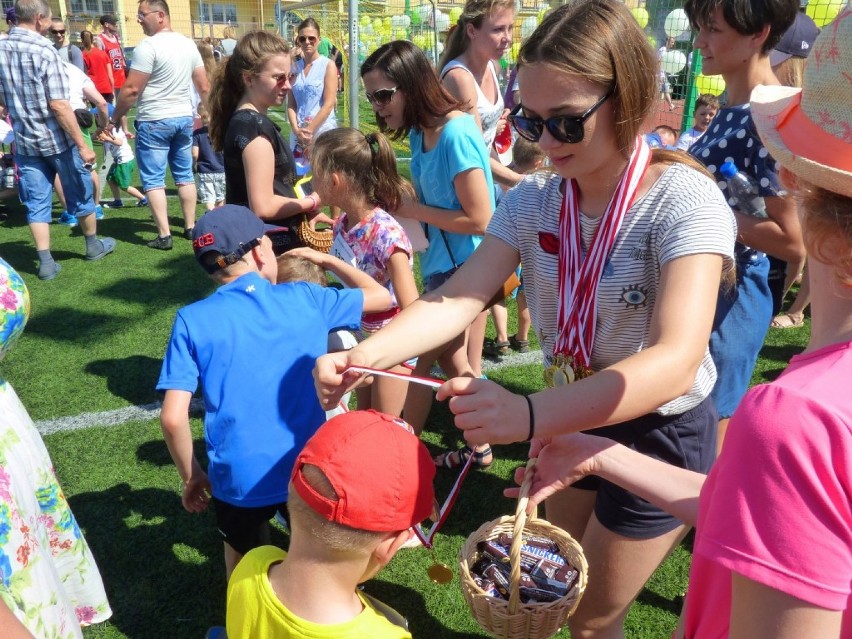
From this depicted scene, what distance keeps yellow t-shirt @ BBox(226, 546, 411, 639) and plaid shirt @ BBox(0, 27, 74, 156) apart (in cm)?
606

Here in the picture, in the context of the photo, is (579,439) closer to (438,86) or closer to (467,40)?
(438,86)

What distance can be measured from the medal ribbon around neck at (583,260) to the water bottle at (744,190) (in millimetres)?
805

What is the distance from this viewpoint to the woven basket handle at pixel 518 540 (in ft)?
5.18

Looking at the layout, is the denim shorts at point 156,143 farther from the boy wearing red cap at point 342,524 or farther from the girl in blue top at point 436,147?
the boy wearing red cap at point 342,524

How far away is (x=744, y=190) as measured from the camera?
2461 millimetres

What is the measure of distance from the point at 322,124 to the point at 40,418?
16.7 feet

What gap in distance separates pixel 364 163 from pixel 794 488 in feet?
9.17

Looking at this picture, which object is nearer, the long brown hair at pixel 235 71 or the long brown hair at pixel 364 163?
the long brown hair at pixel 364 163

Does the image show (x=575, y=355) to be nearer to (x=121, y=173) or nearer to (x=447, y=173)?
(x=447, y=173)

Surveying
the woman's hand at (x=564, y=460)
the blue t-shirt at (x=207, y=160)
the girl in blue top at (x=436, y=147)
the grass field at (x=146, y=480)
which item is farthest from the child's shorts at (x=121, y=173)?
the woman's hand at (x=564, y=460)

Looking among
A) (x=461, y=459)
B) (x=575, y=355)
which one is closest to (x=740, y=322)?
(x=575, y=355)

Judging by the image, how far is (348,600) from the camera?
165 cm

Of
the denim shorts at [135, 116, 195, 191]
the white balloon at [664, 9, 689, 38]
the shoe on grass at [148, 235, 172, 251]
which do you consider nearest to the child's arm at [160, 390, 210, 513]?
the denim shorts at [135, 116, 195, 191]

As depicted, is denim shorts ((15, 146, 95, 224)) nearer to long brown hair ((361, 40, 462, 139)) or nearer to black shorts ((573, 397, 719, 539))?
long brown hair ((361, 40, 462, 139))
